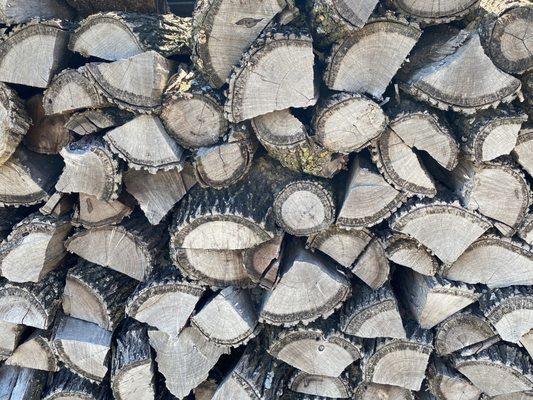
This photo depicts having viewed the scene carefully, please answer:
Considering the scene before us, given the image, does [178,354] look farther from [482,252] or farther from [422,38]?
[422,38]

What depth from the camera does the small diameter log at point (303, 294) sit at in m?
2.01

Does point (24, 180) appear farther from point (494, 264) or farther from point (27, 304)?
A: point (494, 264)

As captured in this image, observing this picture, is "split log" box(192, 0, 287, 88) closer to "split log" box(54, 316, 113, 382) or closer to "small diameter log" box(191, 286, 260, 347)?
"small diameter log" box(191, 286, 260, 347)

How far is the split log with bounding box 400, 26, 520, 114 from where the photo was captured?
68.7 inches

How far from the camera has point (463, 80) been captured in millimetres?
1762

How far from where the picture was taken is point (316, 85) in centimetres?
189

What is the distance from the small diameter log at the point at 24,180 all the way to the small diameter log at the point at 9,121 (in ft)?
0.29

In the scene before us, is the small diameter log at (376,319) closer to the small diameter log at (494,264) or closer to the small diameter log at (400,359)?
the small diameter log at (400,359)

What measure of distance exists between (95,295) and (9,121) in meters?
0.88

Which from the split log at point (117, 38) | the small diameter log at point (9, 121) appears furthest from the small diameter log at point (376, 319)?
the small diameter log at point (9, 121)

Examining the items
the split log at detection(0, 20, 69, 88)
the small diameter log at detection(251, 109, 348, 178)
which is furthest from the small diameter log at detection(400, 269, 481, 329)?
the split log at detection(0, 20, 69, 88)

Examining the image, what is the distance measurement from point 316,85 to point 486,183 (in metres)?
0.83

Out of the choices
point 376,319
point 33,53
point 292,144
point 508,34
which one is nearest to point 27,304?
point 33,53

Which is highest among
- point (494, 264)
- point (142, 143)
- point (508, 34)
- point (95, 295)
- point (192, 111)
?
point (508, 34)
